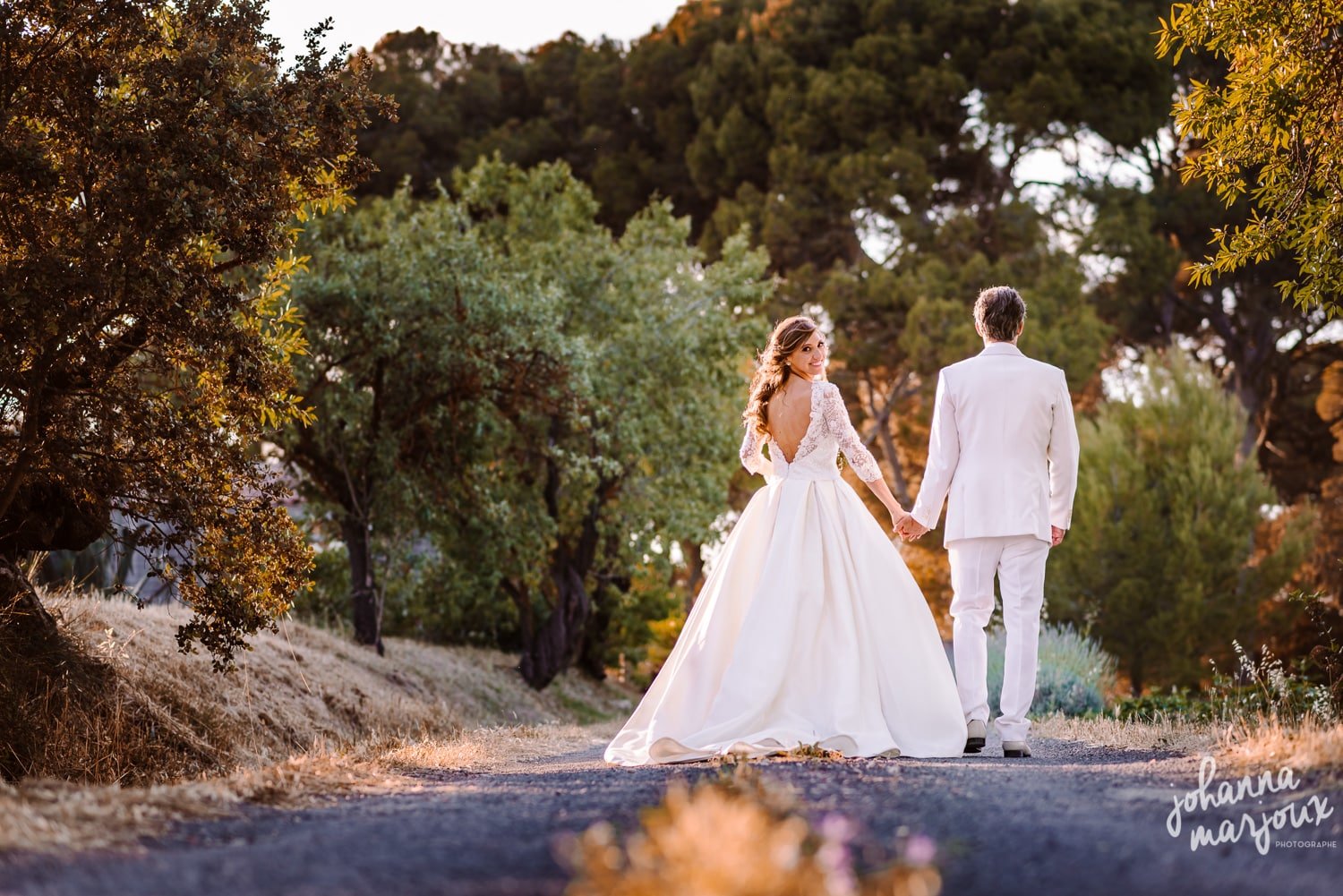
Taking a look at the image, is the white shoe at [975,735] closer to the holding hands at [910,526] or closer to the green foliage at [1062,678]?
the holding hands at [910,526]

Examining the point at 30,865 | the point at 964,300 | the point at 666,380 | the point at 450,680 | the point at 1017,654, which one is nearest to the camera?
the point at 30,865

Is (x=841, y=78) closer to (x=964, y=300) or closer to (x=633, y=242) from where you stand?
(x=964, y=300)

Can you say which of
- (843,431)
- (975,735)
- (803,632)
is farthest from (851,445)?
(975,735)

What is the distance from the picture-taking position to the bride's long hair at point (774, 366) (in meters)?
7.59

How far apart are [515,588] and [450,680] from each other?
8.78 ft

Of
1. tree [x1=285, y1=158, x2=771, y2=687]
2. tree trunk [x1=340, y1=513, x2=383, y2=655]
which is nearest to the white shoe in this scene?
tree [x1=285, y1=158, x2=771, y2=687]

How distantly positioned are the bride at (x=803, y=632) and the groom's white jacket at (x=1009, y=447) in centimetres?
54

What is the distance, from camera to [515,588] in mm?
18734

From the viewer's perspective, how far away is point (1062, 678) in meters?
13.0

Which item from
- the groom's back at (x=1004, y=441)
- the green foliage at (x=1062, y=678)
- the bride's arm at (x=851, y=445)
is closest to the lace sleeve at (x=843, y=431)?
the bride's arm at (x=851, y=445)

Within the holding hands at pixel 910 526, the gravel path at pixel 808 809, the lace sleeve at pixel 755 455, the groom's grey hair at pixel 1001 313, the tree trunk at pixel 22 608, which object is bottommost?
the gravel path at pixel 808 809

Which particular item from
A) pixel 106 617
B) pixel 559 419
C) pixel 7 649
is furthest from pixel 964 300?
pixel 7 649

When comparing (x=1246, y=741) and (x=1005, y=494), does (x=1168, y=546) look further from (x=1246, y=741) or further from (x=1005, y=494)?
(x=1246, y=741)

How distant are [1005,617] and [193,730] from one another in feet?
19.1
